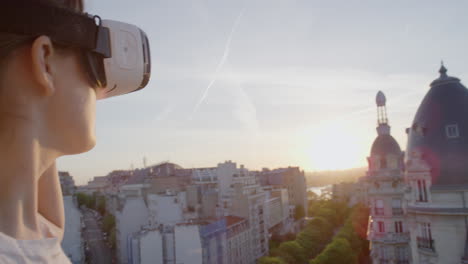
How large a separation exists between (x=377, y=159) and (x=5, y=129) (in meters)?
21.2

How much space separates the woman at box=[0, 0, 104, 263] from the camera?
1.30 m

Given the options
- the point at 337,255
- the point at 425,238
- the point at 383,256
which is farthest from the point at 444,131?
the point at 337,255

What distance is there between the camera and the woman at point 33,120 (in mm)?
1303

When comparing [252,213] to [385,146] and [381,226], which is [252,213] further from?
[385,146]

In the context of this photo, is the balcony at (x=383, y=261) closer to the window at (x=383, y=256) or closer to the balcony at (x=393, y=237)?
the window at (x=383, y=256)

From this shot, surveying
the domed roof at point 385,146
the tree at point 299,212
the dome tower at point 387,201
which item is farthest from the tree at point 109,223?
the domed roof at point 385,146

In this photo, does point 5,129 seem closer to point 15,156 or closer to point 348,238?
point 15,156

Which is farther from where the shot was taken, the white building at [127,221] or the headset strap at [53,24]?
the white building at [127,221]

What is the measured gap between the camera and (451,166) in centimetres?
1372

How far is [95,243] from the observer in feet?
129

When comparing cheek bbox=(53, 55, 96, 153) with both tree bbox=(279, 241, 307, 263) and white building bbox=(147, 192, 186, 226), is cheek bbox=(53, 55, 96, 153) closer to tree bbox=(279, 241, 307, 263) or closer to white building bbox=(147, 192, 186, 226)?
white building bbox=(147, 192, 186, 226)

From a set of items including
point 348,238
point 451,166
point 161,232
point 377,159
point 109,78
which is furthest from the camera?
point 348,238

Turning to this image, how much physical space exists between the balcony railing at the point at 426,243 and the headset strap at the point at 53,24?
14836mm

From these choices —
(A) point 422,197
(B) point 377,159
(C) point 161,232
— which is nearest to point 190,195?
(C) point 161,232
